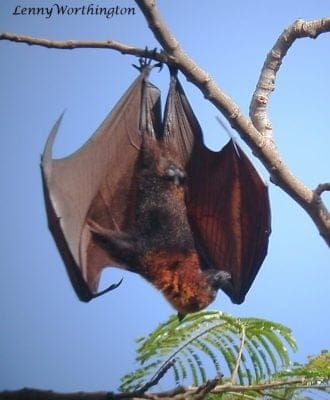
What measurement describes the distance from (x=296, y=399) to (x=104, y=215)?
61.9 inches

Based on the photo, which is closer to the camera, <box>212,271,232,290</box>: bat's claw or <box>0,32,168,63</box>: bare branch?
<box>0,32,168,63</box>: bare branch

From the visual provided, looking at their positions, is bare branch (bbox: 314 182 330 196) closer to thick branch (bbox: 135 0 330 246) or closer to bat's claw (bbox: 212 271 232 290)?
thick branch (bbox: 135 0 330 246)

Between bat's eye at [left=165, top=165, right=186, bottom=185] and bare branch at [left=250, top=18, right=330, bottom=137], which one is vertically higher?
bare branch at [left=250, top=18, right=330, bottom=137]

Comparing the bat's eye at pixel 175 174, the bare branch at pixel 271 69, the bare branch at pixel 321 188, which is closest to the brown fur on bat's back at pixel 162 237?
the bat's eye at pixel 175 174

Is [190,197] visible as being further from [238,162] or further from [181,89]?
[181,89]

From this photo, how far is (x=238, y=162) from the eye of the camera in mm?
3479

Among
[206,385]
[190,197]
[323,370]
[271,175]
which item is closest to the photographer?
[206,385]

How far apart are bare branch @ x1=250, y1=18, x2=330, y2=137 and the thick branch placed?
0.94 ft

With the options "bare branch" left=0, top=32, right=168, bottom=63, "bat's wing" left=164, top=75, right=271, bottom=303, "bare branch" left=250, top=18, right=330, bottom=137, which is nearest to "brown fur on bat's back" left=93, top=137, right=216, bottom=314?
"bat's wing" left=164, top=75, right=271, bottom=303

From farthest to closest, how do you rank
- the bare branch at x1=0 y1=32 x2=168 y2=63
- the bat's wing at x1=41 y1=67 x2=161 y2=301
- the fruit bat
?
1. the fruit bat
2. the bat's wing at x1=41 y1=67 x2=161 y2=301
3. the bare branch at x1=0 y1=32 x2=168 y2=63

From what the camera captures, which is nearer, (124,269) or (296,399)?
(296,399)

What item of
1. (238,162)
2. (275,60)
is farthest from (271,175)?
(238,162)

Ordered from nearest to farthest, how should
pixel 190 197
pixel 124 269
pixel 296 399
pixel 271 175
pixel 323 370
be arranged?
pixel 271 175 < pixel 323 370 < pixel 296 399 < pixel 124 269 < pixel 190 197

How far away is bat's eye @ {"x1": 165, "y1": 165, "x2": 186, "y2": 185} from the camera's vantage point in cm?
349
